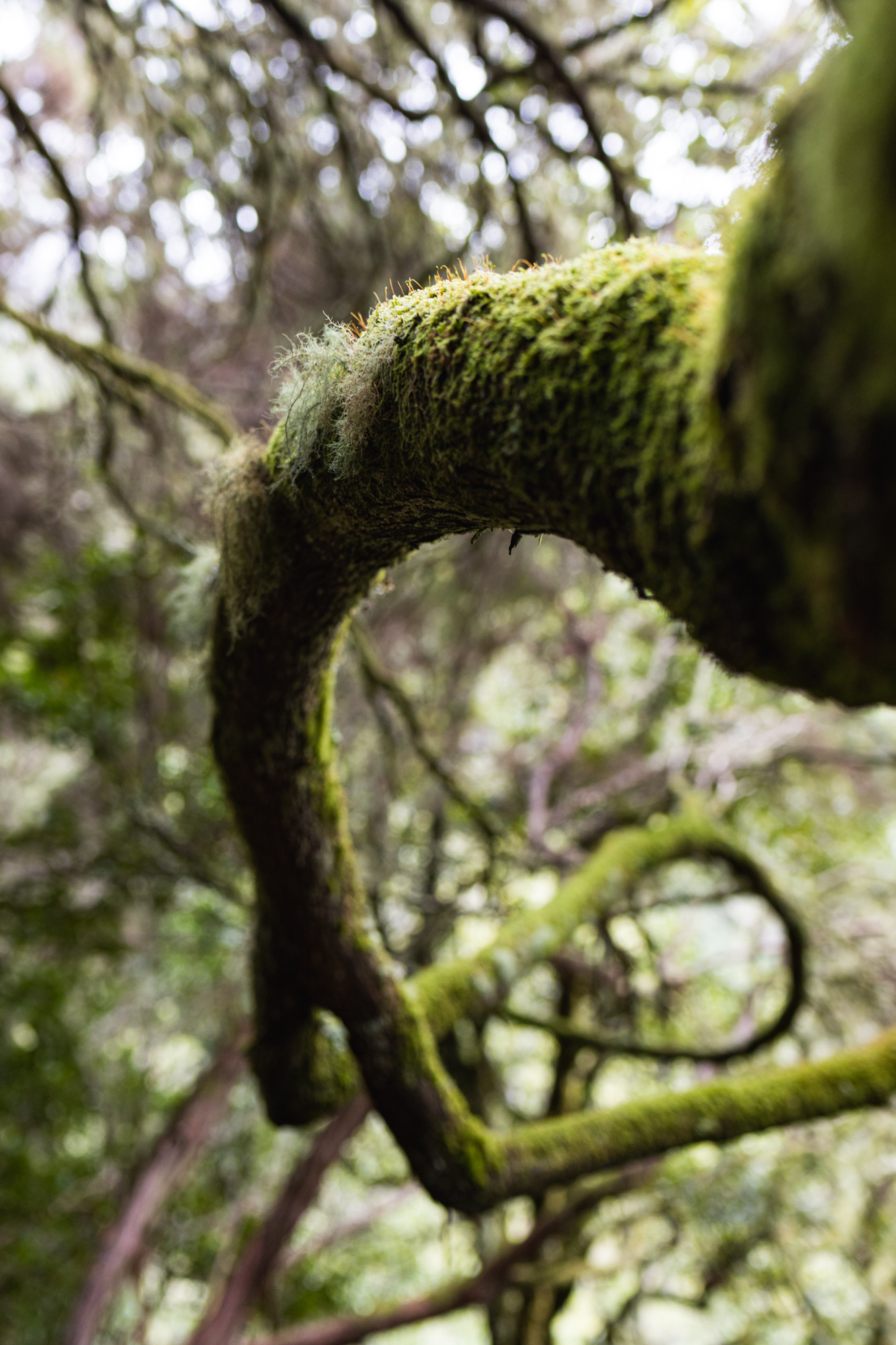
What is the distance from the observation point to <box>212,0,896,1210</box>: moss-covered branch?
1.53 feet

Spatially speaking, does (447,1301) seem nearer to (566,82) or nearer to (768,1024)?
(768,1024)

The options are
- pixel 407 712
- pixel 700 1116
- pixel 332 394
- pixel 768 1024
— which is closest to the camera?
pixel 332 394

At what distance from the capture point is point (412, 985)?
2.63 metres

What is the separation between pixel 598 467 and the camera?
803mm

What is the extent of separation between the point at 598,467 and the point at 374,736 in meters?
4.14

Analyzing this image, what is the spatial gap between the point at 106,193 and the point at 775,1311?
334 inches

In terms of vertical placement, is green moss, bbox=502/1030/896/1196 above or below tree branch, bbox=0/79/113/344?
below

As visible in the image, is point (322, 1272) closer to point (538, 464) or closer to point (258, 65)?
point (538, 464)

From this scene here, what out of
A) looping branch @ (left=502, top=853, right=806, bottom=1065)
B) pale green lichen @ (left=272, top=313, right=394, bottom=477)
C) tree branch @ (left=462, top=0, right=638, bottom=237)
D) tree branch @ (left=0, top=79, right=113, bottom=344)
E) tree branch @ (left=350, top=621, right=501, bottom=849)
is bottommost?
looping branch @ (left=502, top=853, right=806, bottom=1065)

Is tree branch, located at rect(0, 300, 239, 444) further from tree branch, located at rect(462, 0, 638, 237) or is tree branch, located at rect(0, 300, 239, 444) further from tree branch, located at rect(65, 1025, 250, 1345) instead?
tree branch, located at rect(65, 1025, 250, 1345)

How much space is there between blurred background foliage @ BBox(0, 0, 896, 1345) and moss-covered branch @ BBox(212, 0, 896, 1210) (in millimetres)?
1076

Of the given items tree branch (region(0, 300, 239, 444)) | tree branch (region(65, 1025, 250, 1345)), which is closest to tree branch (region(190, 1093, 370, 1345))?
tree branch (region(65, 1025, 250, 1345))

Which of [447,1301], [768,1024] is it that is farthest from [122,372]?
[447,1301]

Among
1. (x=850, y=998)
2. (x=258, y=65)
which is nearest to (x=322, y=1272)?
(x=850, y=998)
